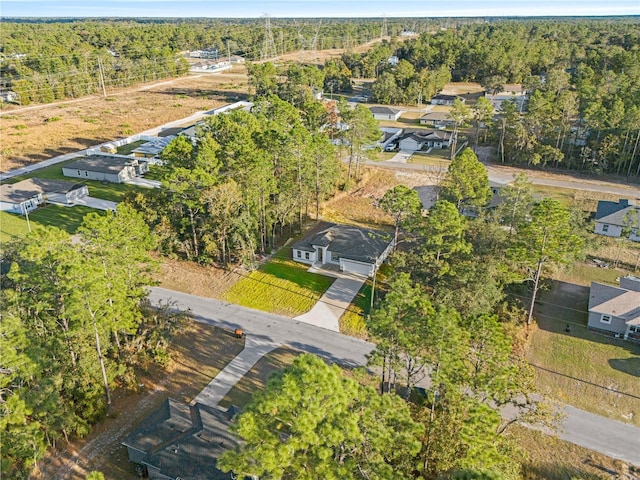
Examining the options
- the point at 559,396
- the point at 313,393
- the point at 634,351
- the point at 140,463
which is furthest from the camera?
the point at 634,351

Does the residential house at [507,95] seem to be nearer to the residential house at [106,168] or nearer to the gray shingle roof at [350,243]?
the gray shingle roof at [350,243]

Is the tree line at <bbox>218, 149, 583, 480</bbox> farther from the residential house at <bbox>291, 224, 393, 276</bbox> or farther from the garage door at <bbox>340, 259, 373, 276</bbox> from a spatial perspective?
the residential house at <bbox>291, 224, 393, 276</bbox>

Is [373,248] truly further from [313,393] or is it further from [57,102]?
[57,102]

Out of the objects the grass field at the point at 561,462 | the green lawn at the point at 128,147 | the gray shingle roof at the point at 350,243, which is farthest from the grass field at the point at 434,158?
the grass field at the point at 561,462

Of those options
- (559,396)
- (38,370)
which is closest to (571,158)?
(559,396)

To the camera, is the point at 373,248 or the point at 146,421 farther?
the point at 373,248
